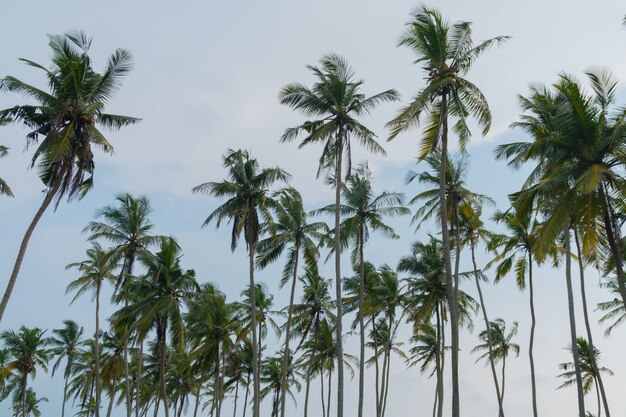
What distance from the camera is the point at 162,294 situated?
33562mm

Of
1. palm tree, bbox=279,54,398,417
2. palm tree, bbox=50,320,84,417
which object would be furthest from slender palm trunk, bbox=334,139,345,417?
palm tree, bbox=50,320,84,417

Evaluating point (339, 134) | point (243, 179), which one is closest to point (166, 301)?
point (243, 179)

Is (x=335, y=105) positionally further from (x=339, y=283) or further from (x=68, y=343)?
(x=68, y=343)

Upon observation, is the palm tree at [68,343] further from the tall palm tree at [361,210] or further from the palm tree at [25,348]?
the tall palm tree at [361,210]

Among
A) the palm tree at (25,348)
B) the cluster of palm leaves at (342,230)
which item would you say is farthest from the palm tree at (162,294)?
the palm tree at (25,348)

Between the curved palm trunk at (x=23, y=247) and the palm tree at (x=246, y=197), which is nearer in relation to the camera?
the curved palm trunk at (x=23, y=247)

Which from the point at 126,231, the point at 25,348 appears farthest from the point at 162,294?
the point at 25,348

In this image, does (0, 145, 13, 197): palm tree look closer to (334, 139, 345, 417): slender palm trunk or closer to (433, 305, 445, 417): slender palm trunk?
(334, 139, 345, 417): slender palm trunk

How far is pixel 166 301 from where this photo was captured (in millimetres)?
32344

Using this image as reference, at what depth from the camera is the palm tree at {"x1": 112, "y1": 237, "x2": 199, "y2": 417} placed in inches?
1286

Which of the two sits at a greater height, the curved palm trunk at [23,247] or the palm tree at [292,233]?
the palm tree at [292,233]

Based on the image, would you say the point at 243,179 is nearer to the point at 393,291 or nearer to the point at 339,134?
the point at 339,134

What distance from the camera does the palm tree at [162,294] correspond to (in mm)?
32656

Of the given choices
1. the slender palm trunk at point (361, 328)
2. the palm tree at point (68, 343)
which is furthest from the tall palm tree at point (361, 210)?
the palm tree at point (68, 343)
